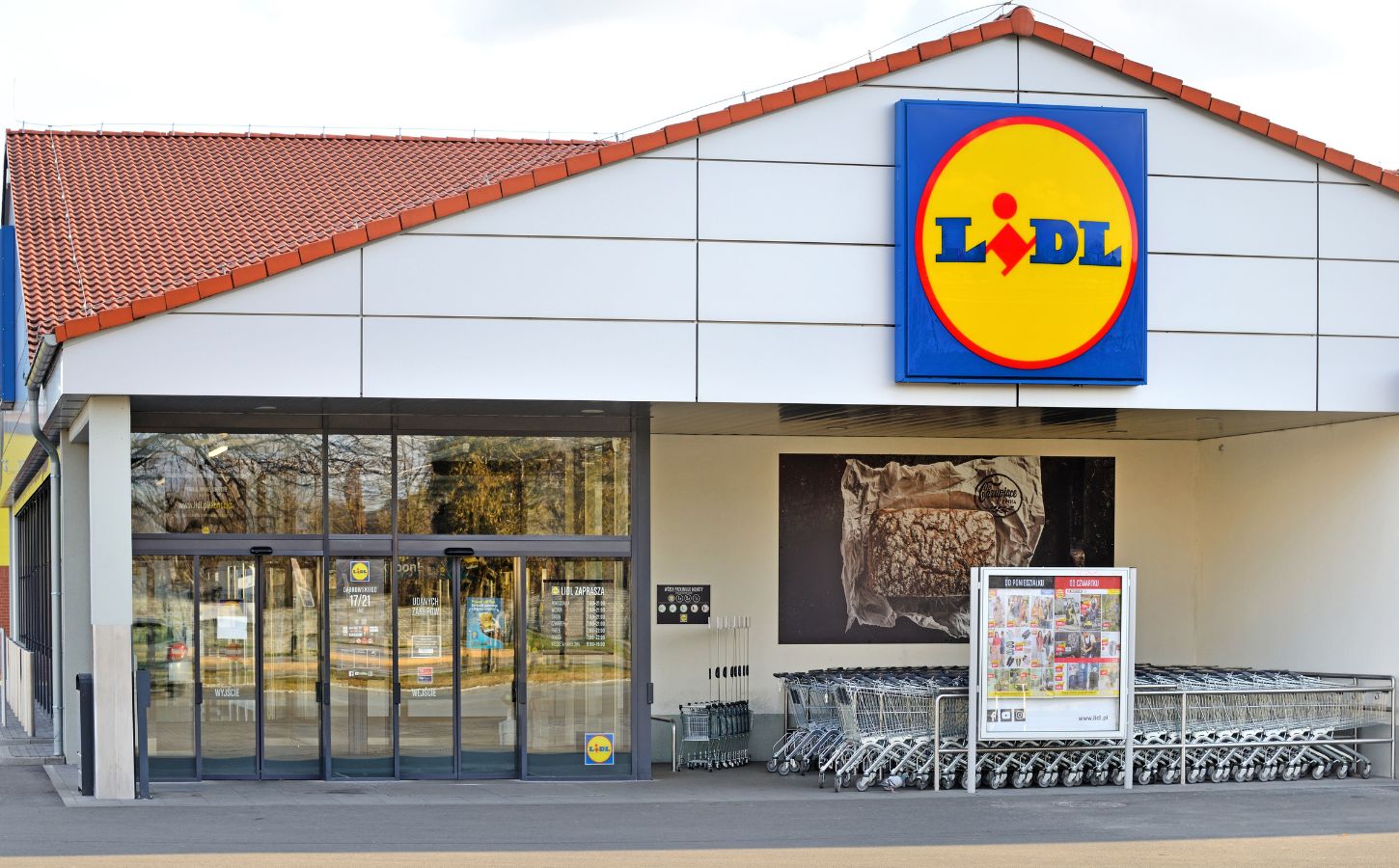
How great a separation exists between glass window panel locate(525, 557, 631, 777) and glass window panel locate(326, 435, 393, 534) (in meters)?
1.64

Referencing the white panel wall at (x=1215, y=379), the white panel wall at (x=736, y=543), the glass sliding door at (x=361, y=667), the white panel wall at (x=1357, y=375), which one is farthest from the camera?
the white panel wall at (x=736, y=543)

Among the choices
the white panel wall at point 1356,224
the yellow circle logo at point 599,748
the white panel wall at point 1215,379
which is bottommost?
the yellow circle logo at point 599,748

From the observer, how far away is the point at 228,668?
16797 millimetres

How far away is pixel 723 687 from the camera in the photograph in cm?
1964

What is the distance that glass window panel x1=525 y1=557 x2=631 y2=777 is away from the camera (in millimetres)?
17203

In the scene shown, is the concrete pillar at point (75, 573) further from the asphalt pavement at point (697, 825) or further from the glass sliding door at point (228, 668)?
the glass sliding door at point (228, 668)

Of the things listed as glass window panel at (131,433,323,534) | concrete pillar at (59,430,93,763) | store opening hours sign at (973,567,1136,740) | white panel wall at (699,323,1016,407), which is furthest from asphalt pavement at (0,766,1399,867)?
white panel wall at (699,323,1016,407)

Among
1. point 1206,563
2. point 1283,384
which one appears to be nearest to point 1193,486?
point 1206,563

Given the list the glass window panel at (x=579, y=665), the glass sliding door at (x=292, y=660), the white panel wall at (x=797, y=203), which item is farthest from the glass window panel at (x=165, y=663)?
the white panel wall at (x=797, y=203)

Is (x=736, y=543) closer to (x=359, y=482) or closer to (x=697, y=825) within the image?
(x=359, y=482)

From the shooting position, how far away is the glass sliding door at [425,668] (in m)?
17.1

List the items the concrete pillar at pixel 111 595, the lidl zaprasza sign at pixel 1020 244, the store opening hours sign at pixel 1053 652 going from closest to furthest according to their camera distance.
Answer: the concrete pillar at pixel 111 595 < the store opening hours sign at pixel 1053 652 < the lidl zaprasza sign at pixel 1020 244

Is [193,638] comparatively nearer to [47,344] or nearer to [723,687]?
[47,344]

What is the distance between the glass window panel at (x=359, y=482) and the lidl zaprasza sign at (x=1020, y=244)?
212 inches
